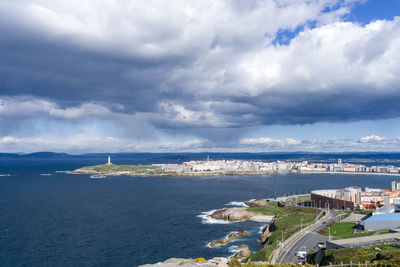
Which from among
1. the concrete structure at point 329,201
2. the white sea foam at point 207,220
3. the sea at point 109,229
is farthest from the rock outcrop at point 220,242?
the concrete structure at point 329,201

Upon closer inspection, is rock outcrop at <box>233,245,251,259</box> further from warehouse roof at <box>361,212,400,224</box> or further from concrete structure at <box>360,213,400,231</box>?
warehouse roof at <box>361,212,400,224</box>

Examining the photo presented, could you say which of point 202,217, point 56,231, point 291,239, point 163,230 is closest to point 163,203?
point 202,217

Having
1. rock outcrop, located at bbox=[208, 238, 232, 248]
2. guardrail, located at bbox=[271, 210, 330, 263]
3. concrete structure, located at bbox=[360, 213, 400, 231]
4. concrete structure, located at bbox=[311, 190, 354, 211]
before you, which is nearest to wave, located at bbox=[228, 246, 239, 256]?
rock outcrop, located at bbox=[208, 238, 232, 248]

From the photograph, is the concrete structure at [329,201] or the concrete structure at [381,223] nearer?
the concrete structure at [381,223]

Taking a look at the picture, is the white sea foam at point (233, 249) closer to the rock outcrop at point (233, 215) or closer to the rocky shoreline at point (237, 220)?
the rocky shoreline at point (237, 220)

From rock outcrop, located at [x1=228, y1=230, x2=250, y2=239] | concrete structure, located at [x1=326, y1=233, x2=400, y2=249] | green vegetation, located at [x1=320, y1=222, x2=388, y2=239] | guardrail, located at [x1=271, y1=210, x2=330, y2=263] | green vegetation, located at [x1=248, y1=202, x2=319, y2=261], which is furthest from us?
rock outcrop, located at [x1=228, y1=230, x2=250, y2=239]

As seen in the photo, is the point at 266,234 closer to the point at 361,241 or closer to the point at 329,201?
the point at 361,241
